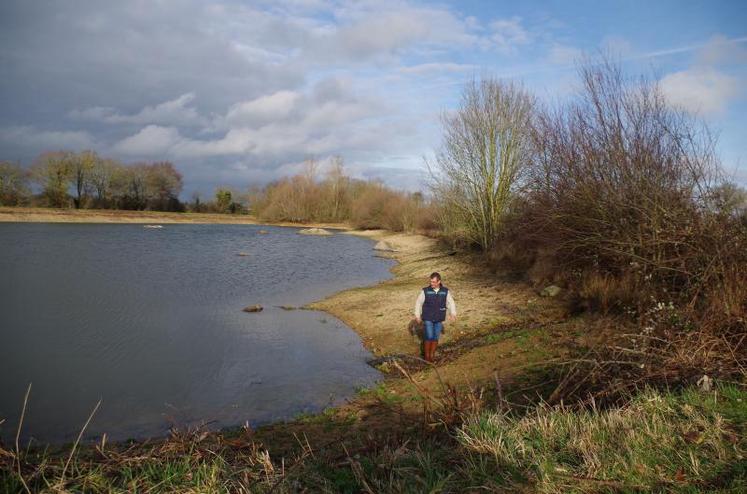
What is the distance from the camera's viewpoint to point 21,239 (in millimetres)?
39312

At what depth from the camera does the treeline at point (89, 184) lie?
70.9 m

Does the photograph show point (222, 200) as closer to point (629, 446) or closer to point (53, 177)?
point (53, 177)

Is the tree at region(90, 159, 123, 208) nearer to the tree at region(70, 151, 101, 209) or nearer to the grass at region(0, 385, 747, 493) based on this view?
the tree at region(70, 151, 101, 209)

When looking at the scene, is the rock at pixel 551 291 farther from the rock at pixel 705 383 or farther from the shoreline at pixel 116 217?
the shoreline at pixel 116 217

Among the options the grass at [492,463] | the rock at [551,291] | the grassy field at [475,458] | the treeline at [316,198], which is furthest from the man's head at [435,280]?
the treeline at [316,198]

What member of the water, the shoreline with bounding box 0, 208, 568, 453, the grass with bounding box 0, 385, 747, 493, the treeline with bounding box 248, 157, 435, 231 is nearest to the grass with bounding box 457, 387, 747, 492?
the grass with bounding box 0, 385, 747, 493

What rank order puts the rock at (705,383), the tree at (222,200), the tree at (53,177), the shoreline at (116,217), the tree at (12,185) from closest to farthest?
the rock at (705,383)
the shoreline at (116,217)
the tree at (12,185)
the tree at (53,177)
the tree at (222,200)

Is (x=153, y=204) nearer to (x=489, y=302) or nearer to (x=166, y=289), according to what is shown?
(x=166, y=289)

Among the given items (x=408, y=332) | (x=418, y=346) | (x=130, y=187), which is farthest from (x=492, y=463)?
(x=130, y=187)

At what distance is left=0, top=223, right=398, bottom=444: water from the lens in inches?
352

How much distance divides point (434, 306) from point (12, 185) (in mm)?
80413

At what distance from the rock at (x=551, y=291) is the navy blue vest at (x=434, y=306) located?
17.5ft

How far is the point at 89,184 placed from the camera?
79.3 meters

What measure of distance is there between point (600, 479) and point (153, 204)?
95.4 m
